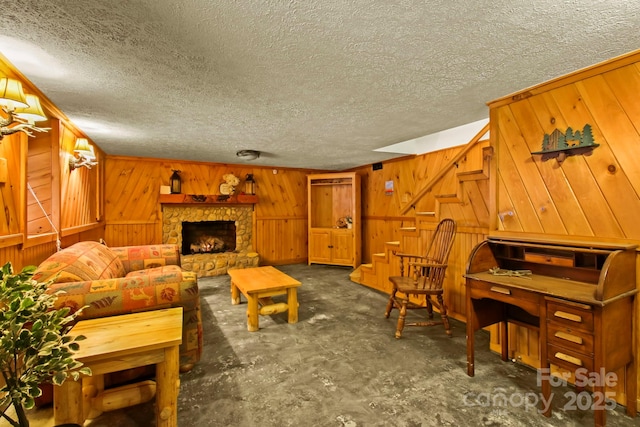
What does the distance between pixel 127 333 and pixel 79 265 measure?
950 mm

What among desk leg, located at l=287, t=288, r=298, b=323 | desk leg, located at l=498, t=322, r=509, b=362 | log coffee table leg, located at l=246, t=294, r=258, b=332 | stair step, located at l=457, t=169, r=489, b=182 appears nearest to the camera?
desk leg, located at l=498, t=322, r=509, b=362

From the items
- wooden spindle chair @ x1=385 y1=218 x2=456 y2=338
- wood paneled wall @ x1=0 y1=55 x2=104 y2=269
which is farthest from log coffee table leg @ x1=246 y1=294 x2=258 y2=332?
wood paneled wall @ x1=0 y1=55 x2=104 y2=269

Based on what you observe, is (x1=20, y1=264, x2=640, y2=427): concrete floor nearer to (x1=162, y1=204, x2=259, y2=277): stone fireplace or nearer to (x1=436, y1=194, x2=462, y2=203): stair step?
(x1=436, y1=194, x2=462, y2=203): stair step

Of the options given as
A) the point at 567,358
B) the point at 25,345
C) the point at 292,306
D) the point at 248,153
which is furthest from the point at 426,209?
the point at 25,345

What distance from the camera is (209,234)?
6141 millimetres

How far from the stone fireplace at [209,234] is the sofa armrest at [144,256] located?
1.57 meters

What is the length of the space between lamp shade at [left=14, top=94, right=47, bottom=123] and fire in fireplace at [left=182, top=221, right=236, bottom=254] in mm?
4065

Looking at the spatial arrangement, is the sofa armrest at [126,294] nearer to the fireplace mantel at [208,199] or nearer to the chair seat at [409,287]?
the chair seat at [409,287]

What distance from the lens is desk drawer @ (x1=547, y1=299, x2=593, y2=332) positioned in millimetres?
1576

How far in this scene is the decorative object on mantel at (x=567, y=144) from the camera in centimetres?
194

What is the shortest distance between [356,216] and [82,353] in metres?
5.04

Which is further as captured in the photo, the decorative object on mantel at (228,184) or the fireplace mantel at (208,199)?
the decorative object on mantel at (228,184)

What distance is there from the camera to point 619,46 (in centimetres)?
172

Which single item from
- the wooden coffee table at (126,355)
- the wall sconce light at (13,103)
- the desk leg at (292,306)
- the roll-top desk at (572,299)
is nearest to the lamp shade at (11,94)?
the wall sconce light at (13,103)
